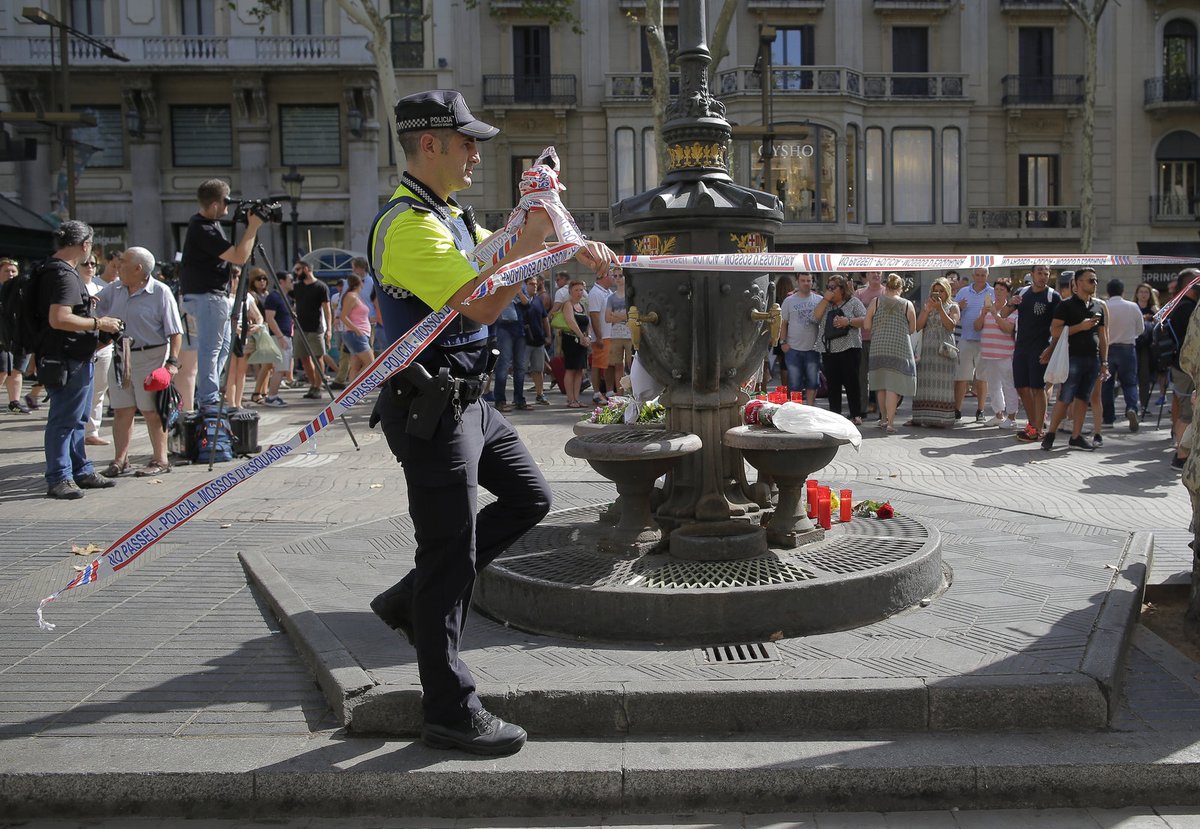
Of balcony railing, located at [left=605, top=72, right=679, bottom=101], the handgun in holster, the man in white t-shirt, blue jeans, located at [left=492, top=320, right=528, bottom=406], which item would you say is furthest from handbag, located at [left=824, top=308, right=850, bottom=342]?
balcony railing, located at [left=605, top=72, right=679, bottom=101]

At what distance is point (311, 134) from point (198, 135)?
142 inches

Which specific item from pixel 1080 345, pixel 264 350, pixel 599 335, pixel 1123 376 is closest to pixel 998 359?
pixel 1123 376

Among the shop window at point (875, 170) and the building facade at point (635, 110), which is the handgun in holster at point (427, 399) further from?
the shop window at point (875, 170)

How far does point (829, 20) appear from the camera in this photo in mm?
35812

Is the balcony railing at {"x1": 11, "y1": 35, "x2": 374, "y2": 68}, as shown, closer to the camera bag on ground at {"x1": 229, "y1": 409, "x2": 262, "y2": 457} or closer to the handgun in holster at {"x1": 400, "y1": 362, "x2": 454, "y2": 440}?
the camera bag on ground at {"x1": 229, "y1": 409, "x2": 262, "y2": 457}

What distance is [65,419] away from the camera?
8.21 m

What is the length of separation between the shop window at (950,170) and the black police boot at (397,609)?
115 feet

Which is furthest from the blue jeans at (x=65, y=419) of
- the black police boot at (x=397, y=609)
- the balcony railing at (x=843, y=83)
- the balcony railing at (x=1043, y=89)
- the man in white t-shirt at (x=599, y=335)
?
the balcony railing at (x=1043, y=89)

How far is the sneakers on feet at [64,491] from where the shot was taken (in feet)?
26.9

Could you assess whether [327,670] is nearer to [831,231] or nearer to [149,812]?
[149,812]

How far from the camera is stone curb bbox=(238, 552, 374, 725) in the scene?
12.9 feet

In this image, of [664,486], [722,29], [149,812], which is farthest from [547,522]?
[722,29]

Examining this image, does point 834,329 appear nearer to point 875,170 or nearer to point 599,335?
point 599,335

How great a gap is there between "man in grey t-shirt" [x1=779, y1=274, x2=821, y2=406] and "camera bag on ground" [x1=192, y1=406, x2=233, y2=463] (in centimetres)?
656
